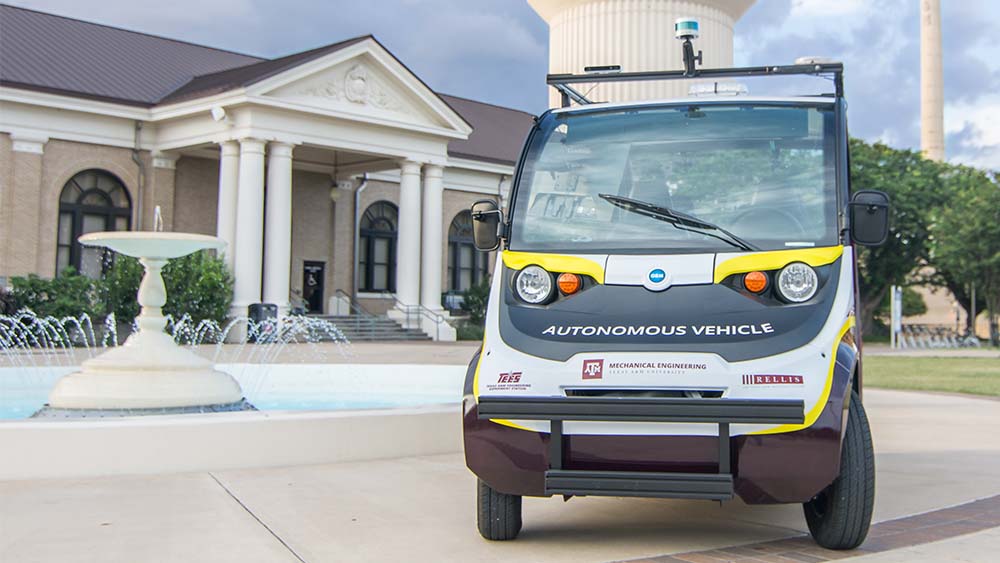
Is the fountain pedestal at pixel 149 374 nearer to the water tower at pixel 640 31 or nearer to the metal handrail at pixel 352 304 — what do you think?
the water tower at pixel 640 31

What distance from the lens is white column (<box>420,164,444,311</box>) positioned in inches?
1414

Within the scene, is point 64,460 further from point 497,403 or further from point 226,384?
point 497,403

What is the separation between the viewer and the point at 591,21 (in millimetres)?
12789

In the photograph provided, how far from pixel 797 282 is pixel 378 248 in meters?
36.2

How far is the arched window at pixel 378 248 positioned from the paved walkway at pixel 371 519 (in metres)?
32.0

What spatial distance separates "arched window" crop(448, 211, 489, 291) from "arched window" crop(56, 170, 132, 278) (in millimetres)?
14083

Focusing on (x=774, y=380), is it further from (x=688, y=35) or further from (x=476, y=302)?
(x=476, y=302)

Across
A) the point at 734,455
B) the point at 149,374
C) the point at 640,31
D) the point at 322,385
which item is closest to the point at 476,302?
the point at 322,385

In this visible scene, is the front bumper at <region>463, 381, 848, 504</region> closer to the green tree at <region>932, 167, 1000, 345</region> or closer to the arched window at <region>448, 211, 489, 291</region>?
the arched window at <region>448, 211, 489, 291</region>

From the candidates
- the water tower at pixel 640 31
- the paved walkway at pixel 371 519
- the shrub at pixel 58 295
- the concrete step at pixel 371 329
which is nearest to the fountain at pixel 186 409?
the paved walkway at pixel 371 519

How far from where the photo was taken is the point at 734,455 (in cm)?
491

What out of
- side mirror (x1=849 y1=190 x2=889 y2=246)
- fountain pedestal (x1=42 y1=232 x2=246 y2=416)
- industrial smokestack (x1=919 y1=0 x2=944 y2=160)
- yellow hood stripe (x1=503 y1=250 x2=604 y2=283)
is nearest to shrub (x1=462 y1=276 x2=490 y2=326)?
fountain pedestal (x1=42 y1=232 x2=246 y2=416)

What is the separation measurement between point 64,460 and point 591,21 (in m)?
8.21

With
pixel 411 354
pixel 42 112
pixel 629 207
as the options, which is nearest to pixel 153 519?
pixel 629 207
